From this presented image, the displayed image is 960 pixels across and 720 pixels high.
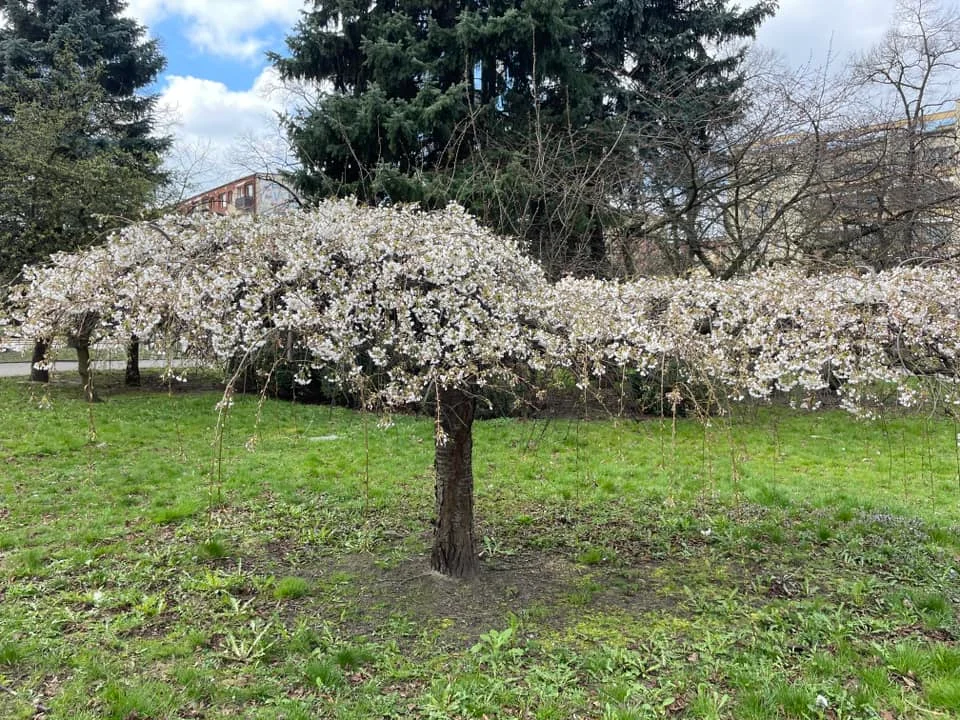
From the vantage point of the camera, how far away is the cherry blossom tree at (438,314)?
262cm

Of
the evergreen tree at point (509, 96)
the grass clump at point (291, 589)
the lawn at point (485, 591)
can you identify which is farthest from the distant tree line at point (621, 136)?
the grass clump at point (291, 589)

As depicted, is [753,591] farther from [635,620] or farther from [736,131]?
[736,131]

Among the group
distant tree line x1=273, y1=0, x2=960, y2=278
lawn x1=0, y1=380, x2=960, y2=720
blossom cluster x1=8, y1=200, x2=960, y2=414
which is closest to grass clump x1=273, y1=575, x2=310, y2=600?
lawn x1=0, y1=380, x2=960, y2=720

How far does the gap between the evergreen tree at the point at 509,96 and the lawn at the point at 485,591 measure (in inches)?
141

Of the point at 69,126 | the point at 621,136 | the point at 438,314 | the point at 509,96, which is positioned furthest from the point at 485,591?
the point at 69,126

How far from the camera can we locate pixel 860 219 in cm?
845

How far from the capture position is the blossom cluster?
262cm

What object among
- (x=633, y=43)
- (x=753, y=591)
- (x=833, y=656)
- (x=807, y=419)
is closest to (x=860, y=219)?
(x=807, y=419)

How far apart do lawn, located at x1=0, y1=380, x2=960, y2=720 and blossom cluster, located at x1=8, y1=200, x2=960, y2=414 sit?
1.43ft

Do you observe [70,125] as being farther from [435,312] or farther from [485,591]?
[485,591]

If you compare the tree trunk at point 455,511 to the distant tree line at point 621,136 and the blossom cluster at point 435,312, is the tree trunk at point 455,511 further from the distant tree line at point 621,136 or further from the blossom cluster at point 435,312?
the distant tree line at point 621,136

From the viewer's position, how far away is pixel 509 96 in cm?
912

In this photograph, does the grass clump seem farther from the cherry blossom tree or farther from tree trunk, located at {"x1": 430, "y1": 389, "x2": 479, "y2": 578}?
the cherry blossom tree

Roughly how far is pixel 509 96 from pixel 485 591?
308 inches
